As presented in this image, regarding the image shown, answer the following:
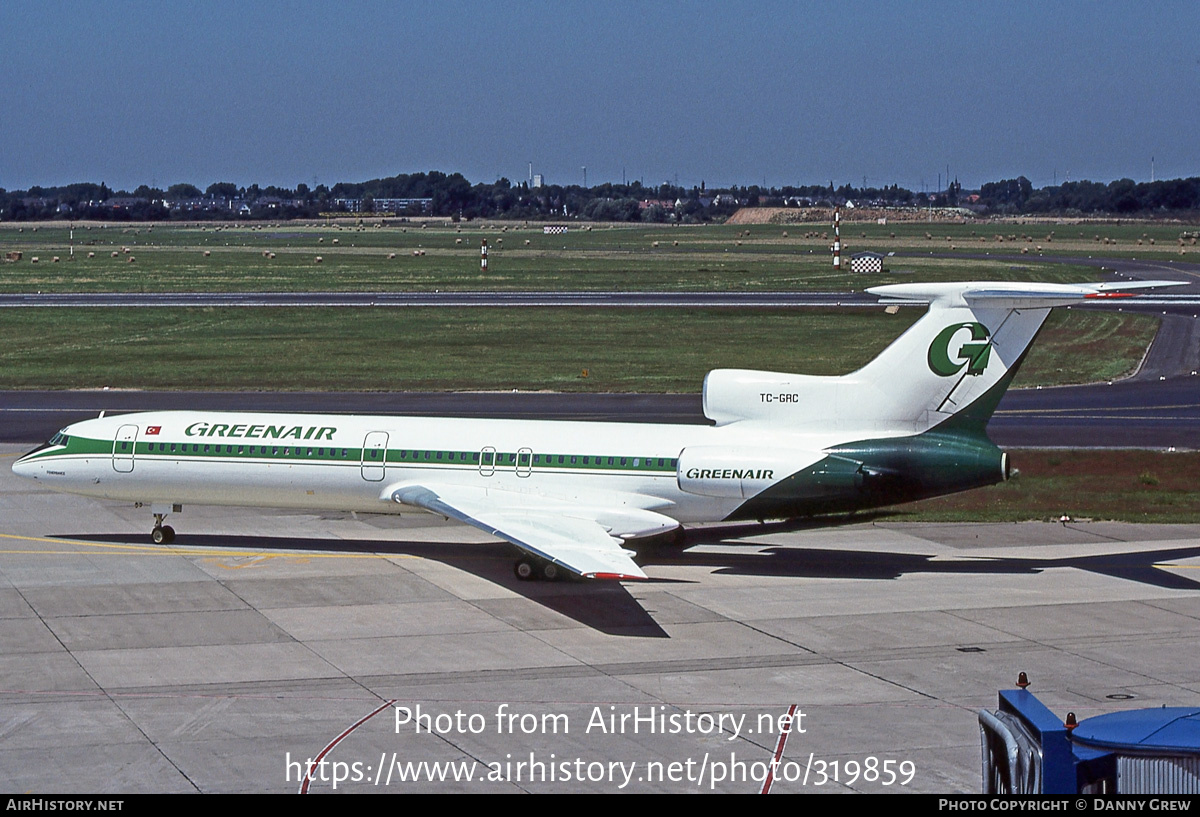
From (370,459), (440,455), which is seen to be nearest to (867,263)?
(440,455)

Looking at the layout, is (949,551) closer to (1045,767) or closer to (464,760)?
(464,760)

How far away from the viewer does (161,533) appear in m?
34.1

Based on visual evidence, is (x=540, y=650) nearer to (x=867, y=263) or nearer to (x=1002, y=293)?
(x=1002, y=293)

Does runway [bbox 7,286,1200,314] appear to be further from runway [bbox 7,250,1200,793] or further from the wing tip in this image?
the wing tip

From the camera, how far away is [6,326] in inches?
3243

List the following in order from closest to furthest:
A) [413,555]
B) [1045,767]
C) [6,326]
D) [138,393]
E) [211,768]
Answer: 1. [1045,767]
2. [211,768]
3. [413,555]
4. [138,393]
5. [6,326]

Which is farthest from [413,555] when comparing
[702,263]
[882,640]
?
[702,263]

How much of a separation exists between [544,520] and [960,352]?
30.4 ft

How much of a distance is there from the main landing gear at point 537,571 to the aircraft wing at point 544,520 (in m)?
0.96

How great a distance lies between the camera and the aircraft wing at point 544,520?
27344 mm

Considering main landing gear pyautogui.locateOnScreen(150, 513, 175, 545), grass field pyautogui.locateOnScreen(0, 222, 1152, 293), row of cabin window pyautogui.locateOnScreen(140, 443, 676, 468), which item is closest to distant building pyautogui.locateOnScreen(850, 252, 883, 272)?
grass field pyautogui.locateOnScreen(0, 222, 1152, 293)

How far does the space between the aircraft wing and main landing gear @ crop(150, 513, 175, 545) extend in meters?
5.64

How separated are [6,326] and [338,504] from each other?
187 ft

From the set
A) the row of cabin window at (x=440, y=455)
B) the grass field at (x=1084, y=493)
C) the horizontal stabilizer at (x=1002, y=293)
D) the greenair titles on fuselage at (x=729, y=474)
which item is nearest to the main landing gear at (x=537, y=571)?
the row of cabin window at (x=440, y=455)
